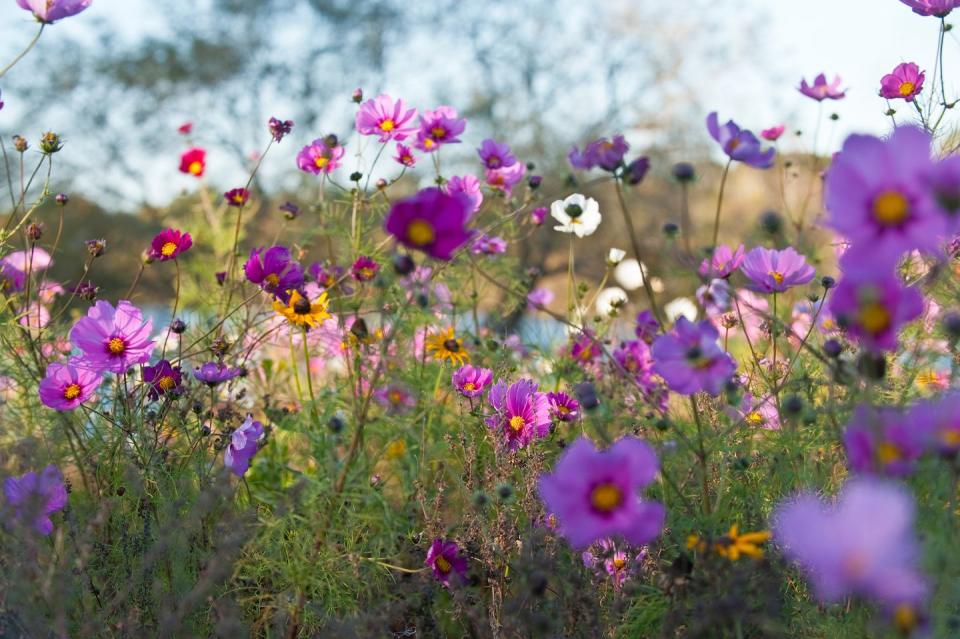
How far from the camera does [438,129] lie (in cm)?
199

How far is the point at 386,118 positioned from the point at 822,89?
1280 mm

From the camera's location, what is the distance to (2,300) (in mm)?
1924

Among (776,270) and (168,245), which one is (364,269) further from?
(776,270)

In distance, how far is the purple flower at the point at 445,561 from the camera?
4.82ft

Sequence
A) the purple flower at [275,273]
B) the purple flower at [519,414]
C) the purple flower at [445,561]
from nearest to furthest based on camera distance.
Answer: the purple flower at [445,561] → the purple flower at [519,414] → the purple flower at [275,273]

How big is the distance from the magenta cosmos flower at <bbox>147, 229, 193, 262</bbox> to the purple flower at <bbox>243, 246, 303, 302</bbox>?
199mm

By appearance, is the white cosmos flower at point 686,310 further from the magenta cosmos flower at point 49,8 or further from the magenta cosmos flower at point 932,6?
the magenta cosmos flower at point 49,8

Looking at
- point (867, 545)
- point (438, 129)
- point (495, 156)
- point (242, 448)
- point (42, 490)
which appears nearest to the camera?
point (867, 545)

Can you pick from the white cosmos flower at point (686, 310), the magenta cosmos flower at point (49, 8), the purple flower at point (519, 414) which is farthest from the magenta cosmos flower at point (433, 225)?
the magenta cosmos flower at point (49, 8)

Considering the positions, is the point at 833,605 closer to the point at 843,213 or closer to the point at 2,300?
the point at 843,213

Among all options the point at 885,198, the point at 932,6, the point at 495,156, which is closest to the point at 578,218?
the point at 495,156

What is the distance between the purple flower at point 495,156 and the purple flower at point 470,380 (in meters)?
0.69

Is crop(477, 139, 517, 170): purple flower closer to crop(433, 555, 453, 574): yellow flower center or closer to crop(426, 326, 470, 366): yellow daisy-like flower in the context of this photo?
crop(426, 326, 470, 366): yellow daisy-like flower

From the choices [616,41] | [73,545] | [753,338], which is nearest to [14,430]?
[73,545]
